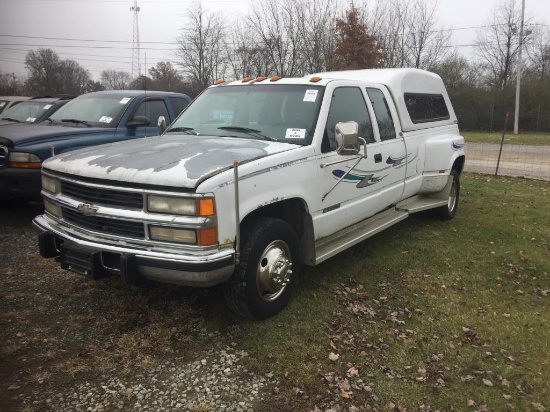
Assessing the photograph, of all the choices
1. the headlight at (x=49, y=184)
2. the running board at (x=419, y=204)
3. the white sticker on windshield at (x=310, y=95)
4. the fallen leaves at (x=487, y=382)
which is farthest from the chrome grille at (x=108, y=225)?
the running board at (x=419, y=204)

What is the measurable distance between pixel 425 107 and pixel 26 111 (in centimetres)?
805

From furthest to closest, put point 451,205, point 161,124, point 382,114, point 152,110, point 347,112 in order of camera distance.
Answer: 1. point 152,110
2. point 451,205
3. point 382,114
4. point 161,124
5. point 347,112

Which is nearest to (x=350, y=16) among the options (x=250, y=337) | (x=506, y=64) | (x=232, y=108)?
(x=506, y=64)

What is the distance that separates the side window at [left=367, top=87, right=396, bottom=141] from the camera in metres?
5.12

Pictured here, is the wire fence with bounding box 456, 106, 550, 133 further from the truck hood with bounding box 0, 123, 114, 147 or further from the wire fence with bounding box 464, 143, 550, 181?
the truck hood with bounding box 0, 123, 114, 147

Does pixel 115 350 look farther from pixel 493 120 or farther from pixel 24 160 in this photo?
pixel 493 120

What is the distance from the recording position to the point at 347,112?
15.0 ft

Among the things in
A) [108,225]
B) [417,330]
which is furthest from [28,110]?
[417,330]

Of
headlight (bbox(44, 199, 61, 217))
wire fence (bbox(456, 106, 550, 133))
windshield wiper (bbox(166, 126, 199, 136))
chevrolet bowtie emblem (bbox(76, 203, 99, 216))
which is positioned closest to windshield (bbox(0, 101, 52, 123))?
windshield wiper (bbox(166, 126, 199, 136))

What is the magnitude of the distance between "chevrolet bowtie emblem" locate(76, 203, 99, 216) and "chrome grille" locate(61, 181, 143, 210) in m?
0.05

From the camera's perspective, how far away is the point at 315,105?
4.21 metres

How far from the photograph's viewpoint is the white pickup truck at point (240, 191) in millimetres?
3076

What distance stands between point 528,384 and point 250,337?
2.00 meters

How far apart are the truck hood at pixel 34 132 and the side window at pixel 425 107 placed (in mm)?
4446
